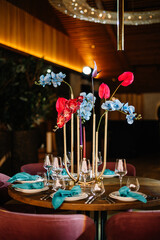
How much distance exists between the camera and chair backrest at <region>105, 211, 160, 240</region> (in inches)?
71.6

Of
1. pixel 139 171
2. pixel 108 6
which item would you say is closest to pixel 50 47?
pixel 108 6

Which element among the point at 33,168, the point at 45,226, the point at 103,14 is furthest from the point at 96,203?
the point at 103,14

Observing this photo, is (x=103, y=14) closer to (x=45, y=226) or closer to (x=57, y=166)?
(x=57, y=166)

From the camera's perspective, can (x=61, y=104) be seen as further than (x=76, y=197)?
Yes

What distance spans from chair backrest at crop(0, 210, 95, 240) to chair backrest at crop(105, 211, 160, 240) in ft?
0.49

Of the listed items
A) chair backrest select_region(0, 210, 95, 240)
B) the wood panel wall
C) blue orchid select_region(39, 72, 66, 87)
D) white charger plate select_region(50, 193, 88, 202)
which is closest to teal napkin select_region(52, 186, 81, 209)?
white charger plate select_region(50, 193, 88, 202)

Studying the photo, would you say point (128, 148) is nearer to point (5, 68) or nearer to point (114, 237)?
point (5, 68)

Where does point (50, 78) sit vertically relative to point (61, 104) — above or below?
above

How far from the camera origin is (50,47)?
891 cm

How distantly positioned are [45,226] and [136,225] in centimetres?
53

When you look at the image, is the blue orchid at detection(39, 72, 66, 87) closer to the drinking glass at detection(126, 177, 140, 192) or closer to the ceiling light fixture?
the drinking glass at detection(126, 177, 140, 192)

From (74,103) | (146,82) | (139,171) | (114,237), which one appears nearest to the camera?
(114,237)

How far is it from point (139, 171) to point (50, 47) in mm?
4297

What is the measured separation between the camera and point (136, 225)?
5.99 feet
